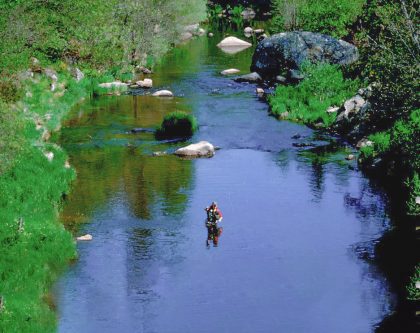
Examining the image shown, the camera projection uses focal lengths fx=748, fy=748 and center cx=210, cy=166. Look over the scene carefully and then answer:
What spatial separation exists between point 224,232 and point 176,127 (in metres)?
18.6

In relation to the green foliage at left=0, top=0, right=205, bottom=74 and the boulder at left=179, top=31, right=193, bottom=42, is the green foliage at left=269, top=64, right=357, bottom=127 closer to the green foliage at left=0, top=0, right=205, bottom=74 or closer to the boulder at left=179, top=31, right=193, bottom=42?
the green foliage at left=0, top=0, right=205, bottom=74

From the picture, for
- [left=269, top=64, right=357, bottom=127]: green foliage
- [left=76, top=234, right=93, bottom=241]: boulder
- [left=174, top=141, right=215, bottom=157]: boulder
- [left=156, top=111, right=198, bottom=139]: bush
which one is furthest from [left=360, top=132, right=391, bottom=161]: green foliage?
[left=76, top=234, right=93, bottom=241]: boulder

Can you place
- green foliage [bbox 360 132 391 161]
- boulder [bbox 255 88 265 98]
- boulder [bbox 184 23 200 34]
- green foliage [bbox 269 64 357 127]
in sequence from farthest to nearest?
boulder [bbox 184 23 200 34] < boulder [bbox 255 88 265 98] < green foliage [bbox 269 64 357 127] < green foliage [bbox 360 132 391 161]

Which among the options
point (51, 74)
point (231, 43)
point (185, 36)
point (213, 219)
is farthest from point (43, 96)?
point (185, 36)

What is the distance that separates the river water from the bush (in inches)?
41.4

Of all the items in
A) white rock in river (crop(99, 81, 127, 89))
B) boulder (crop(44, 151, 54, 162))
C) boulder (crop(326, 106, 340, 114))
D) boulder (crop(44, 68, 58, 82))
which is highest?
boulder (crop(44, 68, 58, 82))

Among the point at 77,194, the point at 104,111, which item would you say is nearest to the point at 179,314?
the point at 77,194

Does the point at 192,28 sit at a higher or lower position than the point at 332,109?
lower

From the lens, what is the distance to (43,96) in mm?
58000

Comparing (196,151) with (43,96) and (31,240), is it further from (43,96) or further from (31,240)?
(31,240)

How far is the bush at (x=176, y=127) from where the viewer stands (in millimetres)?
53875

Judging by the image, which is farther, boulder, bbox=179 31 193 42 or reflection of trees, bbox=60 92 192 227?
boulder, bbox=179 31 193 42

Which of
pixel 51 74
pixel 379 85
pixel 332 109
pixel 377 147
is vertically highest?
pixel 379 85

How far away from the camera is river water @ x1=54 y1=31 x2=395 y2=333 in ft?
93.7
